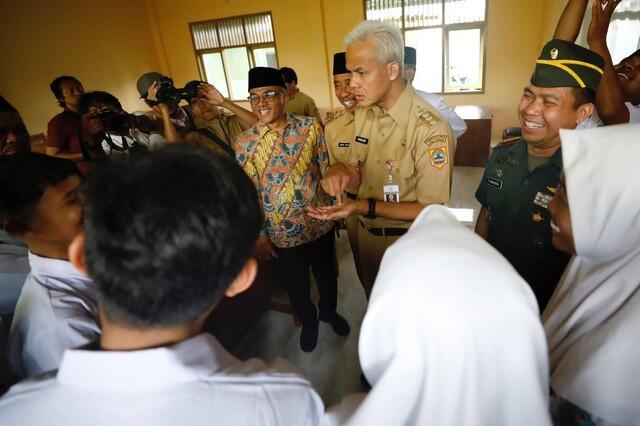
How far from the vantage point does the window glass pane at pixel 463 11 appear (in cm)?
570

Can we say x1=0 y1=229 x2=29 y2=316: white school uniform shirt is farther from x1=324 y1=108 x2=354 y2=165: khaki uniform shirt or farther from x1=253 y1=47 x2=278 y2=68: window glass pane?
x1=253 y1=47 x2=278 y2=68: window glass pane

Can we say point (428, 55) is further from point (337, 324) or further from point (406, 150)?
point (337, 324)

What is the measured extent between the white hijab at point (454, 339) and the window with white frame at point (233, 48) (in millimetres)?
7735

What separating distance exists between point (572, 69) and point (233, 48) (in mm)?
7739

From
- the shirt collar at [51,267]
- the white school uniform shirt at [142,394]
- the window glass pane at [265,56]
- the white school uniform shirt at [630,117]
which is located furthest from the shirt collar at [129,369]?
the window glass pane at [265,56]

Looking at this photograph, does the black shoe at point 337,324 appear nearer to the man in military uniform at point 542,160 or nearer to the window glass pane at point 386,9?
the man in military uniform at point 542,160

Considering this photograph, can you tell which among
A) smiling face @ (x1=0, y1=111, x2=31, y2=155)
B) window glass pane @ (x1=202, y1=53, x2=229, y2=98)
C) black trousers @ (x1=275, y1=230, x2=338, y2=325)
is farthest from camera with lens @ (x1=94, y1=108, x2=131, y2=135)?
window glass pane @ (x1=202, y1=53, x2=229, y2=98)

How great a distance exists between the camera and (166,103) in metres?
2.39

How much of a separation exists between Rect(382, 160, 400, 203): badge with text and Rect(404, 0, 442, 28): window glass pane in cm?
572

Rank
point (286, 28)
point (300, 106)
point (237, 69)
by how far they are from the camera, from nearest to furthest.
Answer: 1. point (300, 106)
2. point (286, 28)
3. point (237, 69)

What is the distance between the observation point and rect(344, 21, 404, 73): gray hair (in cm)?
138

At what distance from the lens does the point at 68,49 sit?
6242 mm

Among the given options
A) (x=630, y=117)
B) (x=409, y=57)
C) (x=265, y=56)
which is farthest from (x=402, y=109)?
(x=265, y=56)

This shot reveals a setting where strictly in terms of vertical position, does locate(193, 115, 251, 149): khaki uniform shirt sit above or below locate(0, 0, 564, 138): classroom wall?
below
